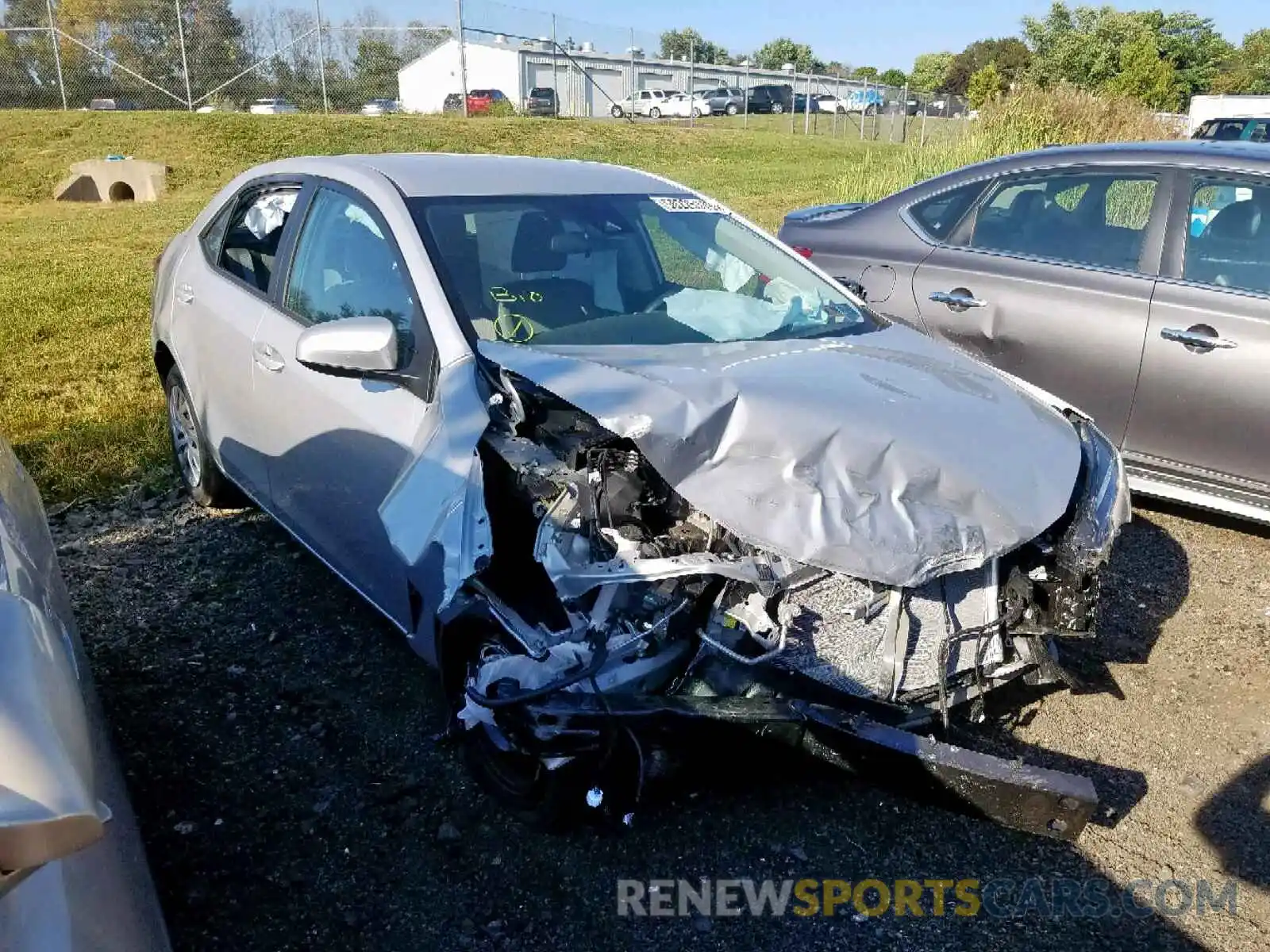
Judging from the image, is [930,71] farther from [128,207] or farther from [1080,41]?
[128,207]

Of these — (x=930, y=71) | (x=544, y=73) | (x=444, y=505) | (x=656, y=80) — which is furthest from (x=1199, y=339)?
(x=930, y=71)

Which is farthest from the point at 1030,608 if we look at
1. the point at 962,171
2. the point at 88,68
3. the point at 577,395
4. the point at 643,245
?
the point at 88,68

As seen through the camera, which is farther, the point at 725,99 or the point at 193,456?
the point at 725,99

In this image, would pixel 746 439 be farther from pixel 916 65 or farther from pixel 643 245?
pixel 916 65

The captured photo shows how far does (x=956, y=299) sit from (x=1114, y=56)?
154 ft

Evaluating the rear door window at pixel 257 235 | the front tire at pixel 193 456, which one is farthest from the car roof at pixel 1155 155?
the front tire at pixel 193 456

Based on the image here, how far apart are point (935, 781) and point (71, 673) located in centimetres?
180

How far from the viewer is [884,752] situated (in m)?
2.38

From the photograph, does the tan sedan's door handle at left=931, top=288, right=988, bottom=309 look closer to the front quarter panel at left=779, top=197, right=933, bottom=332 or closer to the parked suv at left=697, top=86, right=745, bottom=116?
the front quarter panel at left=779, top=197, right=933, bottom=332

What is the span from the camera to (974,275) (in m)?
5.09

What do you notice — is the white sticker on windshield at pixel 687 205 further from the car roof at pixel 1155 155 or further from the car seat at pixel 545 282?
the car roof at pixel 1155 155

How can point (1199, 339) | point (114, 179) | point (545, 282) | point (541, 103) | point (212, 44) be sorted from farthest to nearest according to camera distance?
point (541, 103)
point (212, 44)
point (114, 179)
point (1199, 339)
point (545, 282)

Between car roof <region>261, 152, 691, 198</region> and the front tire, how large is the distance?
1.26 metres

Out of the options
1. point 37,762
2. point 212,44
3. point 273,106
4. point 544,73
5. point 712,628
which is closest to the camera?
point 37,762
